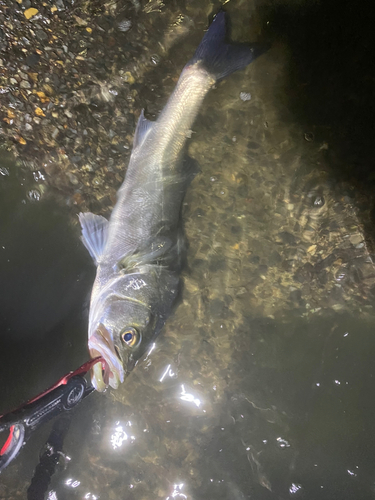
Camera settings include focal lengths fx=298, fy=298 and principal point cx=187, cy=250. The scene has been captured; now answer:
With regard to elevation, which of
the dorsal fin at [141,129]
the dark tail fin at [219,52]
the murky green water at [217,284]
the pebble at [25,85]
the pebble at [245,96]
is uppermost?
the pebble at [25,85]

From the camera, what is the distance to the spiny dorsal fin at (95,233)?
224 centimetres

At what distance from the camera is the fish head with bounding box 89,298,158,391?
6.43 feet

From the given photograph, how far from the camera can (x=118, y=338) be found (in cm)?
201

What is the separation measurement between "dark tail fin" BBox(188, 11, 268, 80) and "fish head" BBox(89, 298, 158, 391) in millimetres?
1804

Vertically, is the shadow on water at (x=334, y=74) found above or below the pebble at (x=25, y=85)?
below

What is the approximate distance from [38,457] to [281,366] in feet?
8.08

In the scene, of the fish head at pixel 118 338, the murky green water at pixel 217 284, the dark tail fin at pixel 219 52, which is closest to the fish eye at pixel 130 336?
the fish head at pixel 118 338

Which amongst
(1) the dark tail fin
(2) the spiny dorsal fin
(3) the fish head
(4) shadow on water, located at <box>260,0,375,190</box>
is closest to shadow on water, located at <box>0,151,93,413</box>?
(2) the spiny dorsal fin

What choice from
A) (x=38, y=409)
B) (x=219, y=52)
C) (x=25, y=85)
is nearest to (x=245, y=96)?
(x=219, y=52)

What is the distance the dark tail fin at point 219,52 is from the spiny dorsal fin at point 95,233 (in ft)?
4.47

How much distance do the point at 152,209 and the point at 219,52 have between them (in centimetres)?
123

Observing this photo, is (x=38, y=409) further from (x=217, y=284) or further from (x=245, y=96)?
(x=245, y=96)

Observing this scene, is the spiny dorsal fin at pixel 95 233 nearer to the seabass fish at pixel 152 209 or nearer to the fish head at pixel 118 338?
the seabass fish at pixel 152 209

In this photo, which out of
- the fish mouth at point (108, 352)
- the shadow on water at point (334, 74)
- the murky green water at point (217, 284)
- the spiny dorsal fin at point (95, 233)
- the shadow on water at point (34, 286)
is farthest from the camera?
the shadow on water at point (34, 286)
